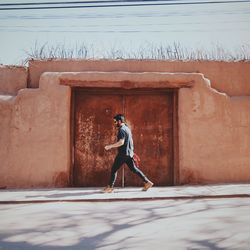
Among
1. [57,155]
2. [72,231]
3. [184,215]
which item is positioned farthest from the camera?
[57,155]

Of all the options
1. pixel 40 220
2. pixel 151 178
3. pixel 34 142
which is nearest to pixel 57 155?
pixel 34 142

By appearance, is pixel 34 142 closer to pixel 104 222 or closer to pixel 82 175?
pixel 82 175

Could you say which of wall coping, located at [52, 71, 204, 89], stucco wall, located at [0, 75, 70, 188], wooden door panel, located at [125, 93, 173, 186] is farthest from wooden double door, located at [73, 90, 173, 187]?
stucco wall, located at [0, 75, 70, 188]

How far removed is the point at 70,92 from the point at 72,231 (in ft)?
15.7

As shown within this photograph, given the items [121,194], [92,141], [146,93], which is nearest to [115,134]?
[92,141]

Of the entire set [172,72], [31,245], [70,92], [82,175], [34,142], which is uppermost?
[172,72]

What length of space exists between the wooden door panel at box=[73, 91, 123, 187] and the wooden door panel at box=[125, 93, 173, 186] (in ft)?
1.69

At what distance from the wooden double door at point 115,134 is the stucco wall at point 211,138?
21.3 inches

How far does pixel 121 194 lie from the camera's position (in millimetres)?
7434

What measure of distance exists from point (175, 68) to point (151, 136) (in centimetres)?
190

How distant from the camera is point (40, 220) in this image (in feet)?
17.5

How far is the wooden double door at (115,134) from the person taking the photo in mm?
9070

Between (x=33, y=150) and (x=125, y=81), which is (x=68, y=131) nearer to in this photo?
(x=33, y=150)

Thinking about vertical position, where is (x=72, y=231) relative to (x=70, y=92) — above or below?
below
